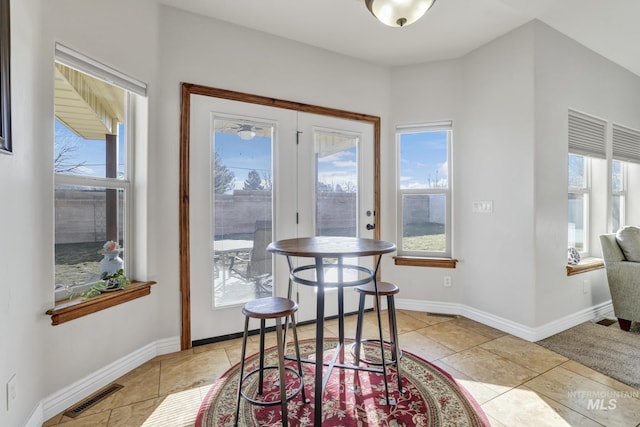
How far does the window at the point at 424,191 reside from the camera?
10.8 feet

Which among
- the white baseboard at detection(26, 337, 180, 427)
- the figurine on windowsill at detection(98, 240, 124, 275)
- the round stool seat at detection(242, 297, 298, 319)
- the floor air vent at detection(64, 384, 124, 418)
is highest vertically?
the figurine on windowsill at detection(98, 240, 124, 275)

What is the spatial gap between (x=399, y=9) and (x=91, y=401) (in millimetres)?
2721

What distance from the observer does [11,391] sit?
1.33 m

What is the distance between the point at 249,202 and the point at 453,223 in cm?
212

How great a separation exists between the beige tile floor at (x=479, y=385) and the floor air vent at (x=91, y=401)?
0.11 feet

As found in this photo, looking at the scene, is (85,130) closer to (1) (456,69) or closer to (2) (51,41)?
(2) (51,41)

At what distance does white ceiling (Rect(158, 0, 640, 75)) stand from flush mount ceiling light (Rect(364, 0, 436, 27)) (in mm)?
760

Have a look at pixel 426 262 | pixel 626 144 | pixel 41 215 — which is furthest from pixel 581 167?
pixel 41 215

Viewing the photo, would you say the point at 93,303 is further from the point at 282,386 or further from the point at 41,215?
the point at 282,386

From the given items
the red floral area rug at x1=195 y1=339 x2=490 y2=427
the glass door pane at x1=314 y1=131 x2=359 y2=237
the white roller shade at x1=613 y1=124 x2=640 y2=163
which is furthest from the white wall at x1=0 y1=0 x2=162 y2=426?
the white roller shade at x1=613 y1=124 x2=640 y2=163

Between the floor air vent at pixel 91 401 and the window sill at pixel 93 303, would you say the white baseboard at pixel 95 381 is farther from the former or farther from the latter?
the window sill at pixel 93 303

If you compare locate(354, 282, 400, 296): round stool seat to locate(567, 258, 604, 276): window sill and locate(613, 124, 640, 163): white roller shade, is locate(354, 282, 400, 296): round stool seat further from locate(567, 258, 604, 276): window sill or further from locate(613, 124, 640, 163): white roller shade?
locate(613, 124, 640, 163): white roller shade

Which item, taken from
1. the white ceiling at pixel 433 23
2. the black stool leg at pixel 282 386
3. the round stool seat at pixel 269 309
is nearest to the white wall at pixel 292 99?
the white ceiling at pixel 433 23

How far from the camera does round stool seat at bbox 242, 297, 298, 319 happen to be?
151 cm
